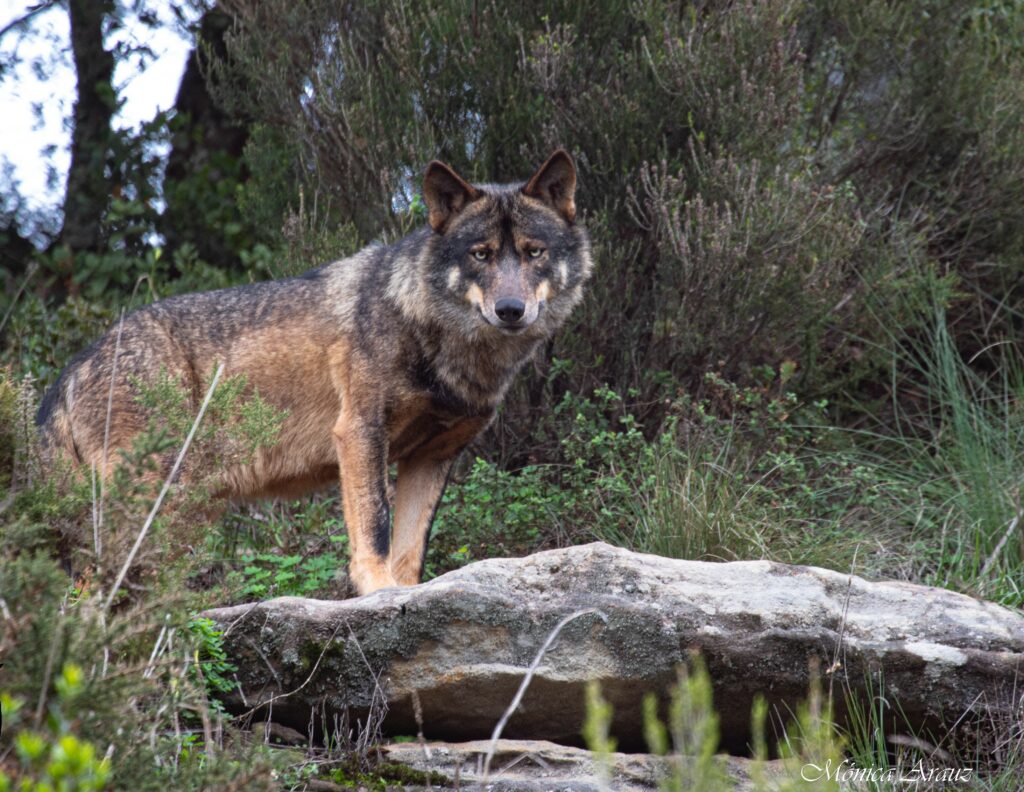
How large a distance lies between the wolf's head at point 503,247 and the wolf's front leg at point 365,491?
2.30 ft

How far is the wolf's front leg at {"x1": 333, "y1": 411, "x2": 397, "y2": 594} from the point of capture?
5109mm

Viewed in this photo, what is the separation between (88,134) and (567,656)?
8.22m

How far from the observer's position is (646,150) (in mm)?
6750

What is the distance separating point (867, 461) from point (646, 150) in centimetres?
236

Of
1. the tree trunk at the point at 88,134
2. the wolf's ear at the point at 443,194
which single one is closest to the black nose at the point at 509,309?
the wolf's ear at the point at 443,194

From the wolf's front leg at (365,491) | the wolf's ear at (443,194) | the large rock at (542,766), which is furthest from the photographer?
the wolf's ear at (443,194)

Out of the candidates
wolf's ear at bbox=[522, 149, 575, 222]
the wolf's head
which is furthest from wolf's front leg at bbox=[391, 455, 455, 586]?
wolf's ear at bbox=[522, 149, 575, 222]

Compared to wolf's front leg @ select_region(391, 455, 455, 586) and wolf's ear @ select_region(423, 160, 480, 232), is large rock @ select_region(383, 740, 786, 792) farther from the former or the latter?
wolf's ear @ select_region(423, 160, 480, 232)

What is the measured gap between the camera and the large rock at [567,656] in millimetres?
3697

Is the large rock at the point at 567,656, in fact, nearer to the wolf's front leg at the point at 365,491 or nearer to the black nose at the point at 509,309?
the wolf's front leg at the point at 365,491

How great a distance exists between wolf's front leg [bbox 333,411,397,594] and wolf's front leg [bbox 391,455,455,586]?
0.95 ft

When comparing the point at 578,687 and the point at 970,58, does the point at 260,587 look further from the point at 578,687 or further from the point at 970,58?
the point at 970,58

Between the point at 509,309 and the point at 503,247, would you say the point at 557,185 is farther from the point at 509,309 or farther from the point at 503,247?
the point at 509,309

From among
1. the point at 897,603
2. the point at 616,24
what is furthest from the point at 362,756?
the point at 616,24
